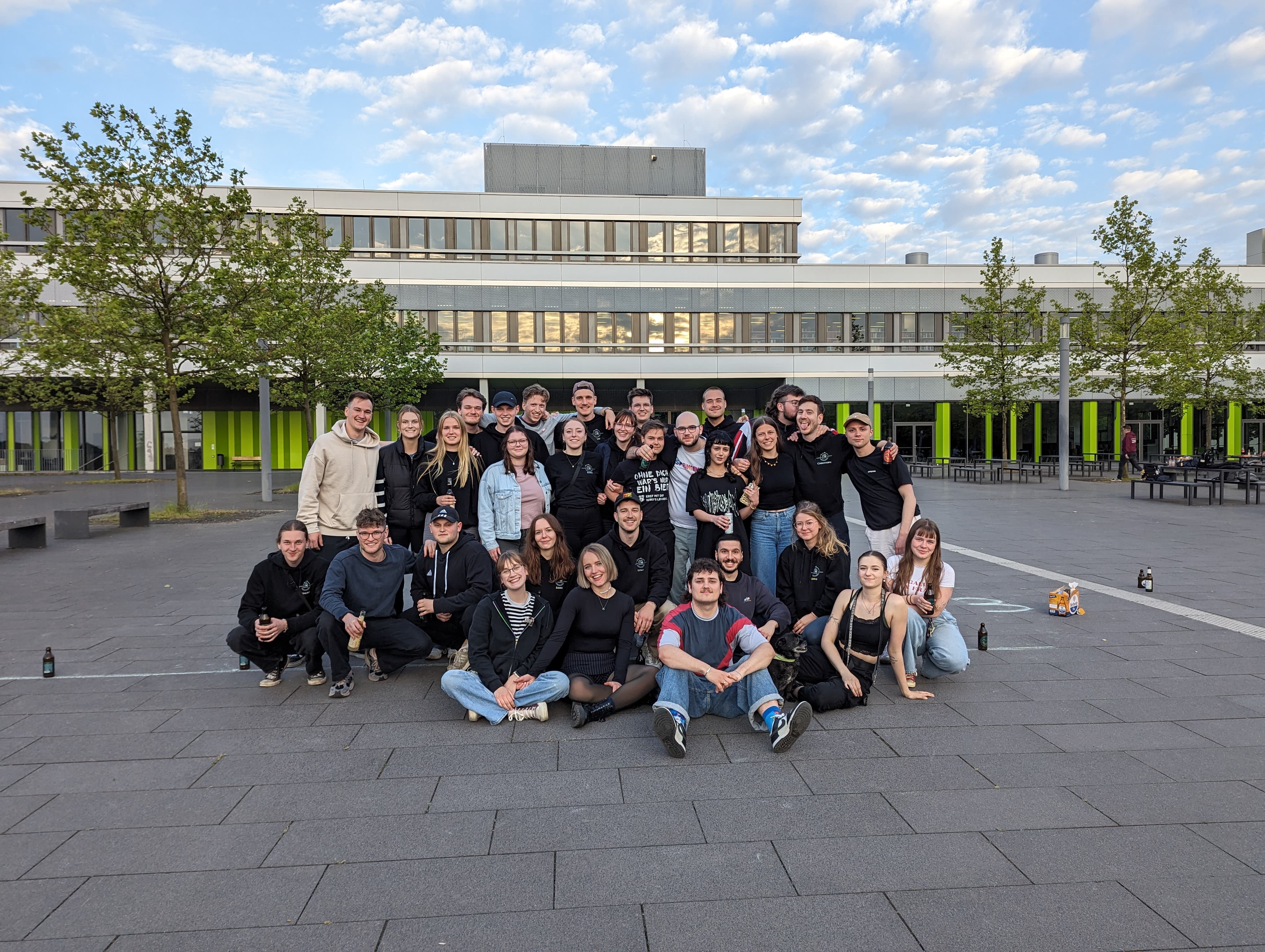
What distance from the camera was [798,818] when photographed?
3.37 m

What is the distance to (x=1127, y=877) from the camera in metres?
2.85

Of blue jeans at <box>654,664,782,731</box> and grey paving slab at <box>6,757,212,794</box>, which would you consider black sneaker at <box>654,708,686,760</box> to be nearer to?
blue jeans at <box>654,664,782,731</box>

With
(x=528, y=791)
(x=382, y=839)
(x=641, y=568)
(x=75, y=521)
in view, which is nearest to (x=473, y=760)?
(x=528, y=791)

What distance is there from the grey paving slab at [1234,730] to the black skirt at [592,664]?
11.1 ft

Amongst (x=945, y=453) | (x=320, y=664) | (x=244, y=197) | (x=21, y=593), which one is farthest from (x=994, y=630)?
(x=945, y=453)

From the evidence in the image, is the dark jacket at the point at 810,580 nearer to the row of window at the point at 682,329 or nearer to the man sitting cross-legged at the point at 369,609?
the man sitting cross-legged at the point at 369,609

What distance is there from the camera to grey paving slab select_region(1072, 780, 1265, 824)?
331 centimetres

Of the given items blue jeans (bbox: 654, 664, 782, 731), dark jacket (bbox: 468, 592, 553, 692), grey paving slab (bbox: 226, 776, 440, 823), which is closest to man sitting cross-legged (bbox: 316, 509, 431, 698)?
dark jacket (bbox: 468, 592, 553, 692)

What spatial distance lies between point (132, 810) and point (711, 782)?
272cm

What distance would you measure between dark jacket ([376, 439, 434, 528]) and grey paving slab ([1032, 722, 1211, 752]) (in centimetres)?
469

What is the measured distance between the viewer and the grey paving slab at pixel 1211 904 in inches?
98.9

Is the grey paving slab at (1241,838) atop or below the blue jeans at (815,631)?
below

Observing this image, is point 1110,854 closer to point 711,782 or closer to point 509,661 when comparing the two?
point 711,782

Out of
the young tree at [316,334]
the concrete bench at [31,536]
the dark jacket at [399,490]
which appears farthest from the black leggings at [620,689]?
the young tree at [316,334]
